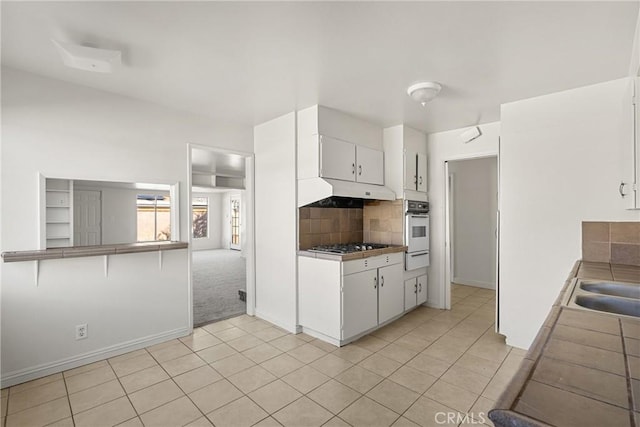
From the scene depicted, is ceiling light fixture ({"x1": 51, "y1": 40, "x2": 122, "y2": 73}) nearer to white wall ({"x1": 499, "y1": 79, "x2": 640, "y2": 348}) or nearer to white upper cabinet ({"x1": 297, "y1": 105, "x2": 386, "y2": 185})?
white upper cabinet ({"x1": 297, "y1": 105, "x2": 386, "y2": 185})

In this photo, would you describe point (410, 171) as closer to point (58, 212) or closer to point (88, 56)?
point (88, 56)

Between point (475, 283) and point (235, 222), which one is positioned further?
point (235, 222)

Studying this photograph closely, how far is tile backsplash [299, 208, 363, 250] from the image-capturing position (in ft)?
11.0

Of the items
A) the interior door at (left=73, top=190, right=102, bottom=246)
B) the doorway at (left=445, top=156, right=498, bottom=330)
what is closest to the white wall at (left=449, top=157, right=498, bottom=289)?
the doorway at (left=445, top=156, right=498, bottom=330)

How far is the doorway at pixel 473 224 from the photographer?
498 centimetres

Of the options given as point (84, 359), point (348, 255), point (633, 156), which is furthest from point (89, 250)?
point (633, 156)

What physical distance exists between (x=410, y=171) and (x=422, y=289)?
5.10 ft

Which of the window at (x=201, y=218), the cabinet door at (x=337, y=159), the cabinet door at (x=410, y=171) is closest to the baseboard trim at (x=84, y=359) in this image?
the cabinet door at (x=337, y=159)

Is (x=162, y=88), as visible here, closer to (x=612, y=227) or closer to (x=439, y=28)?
(x=439, y=28)

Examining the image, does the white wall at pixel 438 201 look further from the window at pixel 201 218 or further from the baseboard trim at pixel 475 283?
the window at pixel 201 218

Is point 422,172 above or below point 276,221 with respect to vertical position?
above

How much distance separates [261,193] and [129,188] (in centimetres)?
135

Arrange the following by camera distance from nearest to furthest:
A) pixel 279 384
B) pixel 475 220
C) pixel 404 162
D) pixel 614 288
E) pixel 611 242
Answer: pixel 614 288
pixel 279 384
pixel 611 242
pixel 404 162
pixel 475 220

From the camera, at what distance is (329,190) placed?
2918 mm
